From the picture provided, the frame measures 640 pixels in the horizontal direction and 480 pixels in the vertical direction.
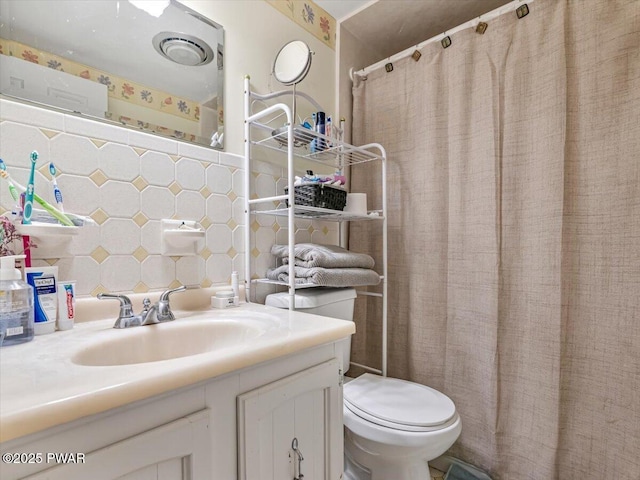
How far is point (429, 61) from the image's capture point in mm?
1461

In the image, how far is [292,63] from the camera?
1291mm

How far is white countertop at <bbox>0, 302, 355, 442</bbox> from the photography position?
364mm

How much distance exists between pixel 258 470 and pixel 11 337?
1.75 ft

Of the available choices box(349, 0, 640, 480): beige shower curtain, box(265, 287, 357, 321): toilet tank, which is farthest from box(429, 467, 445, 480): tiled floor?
box(265, 287, 357, 321): toilet tank

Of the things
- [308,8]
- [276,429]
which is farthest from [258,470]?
[308,8]

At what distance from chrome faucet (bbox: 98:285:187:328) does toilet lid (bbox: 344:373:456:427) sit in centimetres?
67

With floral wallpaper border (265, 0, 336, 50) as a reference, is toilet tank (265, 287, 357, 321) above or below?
below

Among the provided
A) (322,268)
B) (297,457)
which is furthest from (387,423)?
(322,268)

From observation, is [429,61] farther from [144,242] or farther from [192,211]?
[144,242]

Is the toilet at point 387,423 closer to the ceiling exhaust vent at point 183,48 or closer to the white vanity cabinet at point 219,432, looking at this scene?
the white vanity cabinet at point 219,432

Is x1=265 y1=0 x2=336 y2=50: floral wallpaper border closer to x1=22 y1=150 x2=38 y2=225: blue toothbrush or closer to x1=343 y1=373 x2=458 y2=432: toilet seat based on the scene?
x1=22 y1=150 x2=38 y2=225: blue toothbrush

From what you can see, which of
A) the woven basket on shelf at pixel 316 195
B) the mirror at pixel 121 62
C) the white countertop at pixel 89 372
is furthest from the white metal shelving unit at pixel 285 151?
the white countertop at pixel 89 372

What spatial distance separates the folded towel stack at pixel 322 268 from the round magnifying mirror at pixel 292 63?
688mm

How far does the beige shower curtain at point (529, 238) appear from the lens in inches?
41.7
